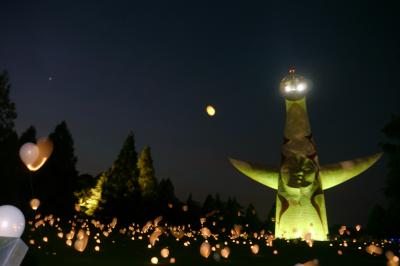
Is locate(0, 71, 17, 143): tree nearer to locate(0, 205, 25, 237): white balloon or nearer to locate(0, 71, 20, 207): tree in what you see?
locate(0, 71, 20, 207): tree

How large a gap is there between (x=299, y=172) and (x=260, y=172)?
4.02m

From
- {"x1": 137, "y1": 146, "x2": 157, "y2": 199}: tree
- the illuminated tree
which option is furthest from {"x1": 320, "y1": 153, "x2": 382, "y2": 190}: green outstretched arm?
the illuminated tree

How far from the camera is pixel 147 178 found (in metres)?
37.6

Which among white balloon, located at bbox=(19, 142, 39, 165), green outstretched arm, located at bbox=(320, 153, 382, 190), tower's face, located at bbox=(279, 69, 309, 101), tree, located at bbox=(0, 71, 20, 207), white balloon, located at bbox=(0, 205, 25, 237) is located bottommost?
white balloon, located at bbox=(0, 205, 25, 237)

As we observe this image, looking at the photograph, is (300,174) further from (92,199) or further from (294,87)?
(92,199)

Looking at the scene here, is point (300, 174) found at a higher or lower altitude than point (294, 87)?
lower

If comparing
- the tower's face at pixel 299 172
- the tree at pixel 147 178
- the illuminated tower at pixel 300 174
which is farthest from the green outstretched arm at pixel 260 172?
the tree at pixel 147 178

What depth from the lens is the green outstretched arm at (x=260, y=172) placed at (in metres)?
28.1

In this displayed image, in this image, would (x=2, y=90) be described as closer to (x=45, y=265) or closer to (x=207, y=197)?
(x=45, y=265)

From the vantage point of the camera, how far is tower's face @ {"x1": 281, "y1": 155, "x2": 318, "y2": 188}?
24.6m

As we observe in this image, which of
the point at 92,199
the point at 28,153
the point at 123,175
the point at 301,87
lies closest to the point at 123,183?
the point at 123,175

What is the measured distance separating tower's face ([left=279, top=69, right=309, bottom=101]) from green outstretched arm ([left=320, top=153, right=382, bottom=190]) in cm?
497

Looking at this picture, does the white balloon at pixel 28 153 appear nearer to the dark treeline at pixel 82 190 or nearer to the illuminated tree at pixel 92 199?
the dark treeline at pixel 82 190

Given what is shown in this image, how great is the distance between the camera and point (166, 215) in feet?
111
